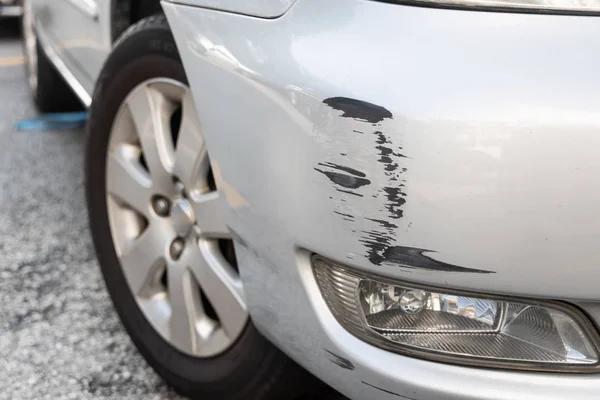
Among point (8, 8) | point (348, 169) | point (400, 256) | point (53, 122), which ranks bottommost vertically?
point (8, 8)

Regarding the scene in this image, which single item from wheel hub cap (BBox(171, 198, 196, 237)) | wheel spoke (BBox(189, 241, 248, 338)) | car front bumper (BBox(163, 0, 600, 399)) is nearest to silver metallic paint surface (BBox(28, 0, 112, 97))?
wheel hub cap (BBox(171, 198, 196, 237))

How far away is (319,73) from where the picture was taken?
3.33 ft

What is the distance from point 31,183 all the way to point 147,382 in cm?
161

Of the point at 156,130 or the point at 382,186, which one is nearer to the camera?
the point at 382,186

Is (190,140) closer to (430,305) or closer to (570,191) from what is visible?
(430,305)

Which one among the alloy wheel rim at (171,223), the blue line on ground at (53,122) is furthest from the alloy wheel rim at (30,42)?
the alloy wheel rim at (171,223)

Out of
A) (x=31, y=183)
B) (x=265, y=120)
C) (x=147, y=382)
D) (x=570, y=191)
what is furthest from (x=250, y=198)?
(x=31, y=183)

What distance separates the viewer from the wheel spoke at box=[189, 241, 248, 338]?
139cm

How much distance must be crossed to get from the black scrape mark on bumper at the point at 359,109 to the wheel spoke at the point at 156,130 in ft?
2.18

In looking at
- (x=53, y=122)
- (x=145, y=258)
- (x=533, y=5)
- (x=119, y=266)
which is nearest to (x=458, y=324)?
(x=533, y=5)

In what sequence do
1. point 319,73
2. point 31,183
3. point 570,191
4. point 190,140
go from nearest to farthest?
point 570,191 < point 319,73 < point 190,140 < point 31,183

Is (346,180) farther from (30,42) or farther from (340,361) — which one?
(30,42)

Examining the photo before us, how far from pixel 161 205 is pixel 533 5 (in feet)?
3.15

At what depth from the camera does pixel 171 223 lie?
1.59 metres
